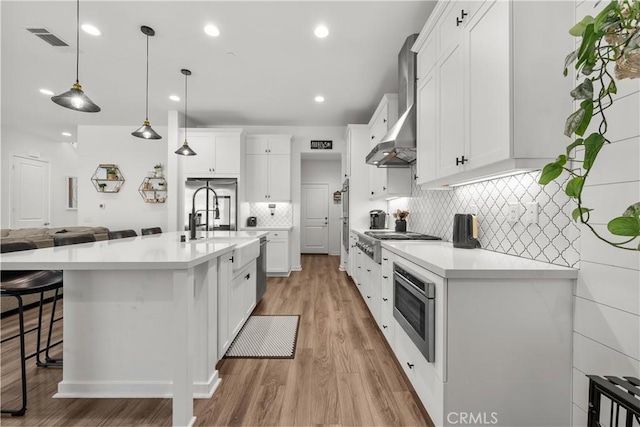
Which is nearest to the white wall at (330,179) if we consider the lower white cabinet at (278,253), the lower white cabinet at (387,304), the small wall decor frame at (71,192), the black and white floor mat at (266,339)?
the lower white cabinet at (278,253)

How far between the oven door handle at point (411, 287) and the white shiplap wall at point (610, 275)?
2.10 feet

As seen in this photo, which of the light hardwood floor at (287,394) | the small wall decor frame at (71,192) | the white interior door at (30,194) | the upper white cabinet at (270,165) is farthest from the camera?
the small wall decor frame at (71,192)

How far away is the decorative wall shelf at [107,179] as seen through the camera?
568cm

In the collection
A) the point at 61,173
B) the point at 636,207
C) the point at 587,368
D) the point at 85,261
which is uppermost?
the point at 61,173

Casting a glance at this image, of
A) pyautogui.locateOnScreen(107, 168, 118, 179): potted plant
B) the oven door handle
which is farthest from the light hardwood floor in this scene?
pyautogui.locateOnScreen(107, 168, 118, 179): potted plant

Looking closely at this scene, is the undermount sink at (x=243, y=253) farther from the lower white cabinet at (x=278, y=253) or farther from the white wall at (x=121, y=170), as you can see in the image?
the white wall at (x=121, y=170)

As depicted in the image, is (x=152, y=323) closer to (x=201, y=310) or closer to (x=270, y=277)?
(x=201, y=310)

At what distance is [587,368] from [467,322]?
518 millimetres

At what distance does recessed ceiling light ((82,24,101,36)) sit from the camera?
8.86ft

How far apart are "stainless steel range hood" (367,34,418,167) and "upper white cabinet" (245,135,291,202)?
8.22 feet

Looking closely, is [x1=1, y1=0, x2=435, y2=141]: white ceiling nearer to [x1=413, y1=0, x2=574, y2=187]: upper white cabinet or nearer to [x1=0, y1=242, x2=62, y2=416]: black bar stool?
[x1=413, y1=0, x2=574, y2=187]: upper white cabinet

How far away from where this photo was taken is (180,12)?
8.15ft

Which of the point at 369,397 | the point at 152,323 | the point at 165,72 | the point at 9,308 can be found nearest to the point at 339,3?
the point at 165,72

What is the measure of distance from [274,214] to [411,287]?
425cm
